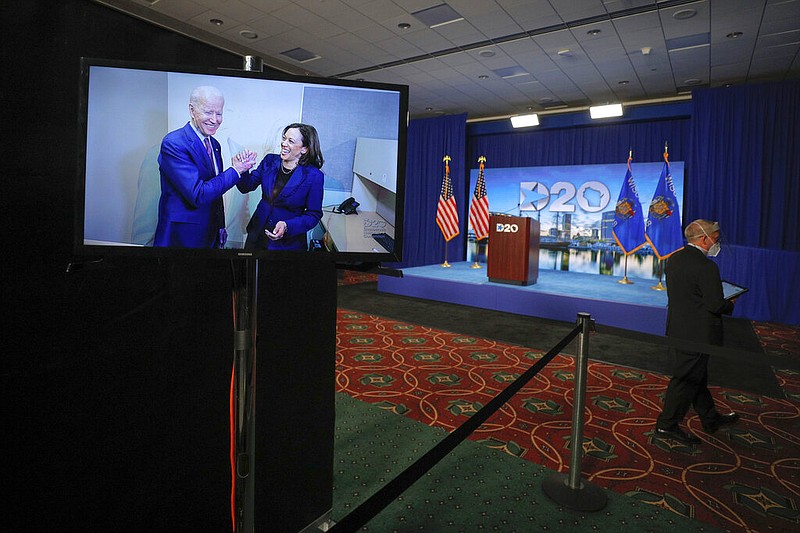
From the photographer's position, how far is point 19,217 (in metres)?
1.00

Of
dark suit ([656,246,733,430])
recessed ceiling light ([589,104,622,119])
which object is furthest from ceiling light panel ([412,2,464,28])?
recessed ceiling light ([589,104,622,119])

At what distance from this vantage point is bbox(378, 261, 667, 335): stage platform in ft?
18.1


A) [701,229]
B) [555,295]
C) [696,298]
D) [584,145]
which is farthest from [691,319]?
[584,145]

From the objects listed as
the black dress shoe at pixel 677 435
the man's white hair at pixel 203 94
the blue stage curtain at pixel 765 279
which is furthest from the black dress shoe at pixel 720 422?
the blue stage curtain at pixel 765 279

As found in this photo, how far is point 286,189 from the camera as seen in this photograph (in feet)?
3.35

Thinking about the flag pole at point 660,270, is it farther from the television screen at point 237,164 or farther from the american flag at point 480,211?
the television screen at point 237,164

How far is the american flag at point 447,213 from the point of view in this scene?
9531 millimetres

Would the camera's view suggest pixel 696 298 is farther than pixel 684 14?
No

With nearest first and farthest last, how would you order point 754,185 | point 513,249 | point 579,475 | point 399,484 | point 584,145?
1. point 399,484
2. point 579,475
3. point 513,249
4. point 754,185
5. point 584,145

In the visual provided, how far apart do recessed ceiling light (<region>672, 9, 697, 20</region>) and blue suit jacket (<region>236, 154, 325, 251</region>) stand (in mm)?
5559

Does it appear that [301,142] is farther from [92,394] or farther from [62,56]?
[92,394]

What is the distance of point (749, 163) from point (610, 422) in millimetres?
6254

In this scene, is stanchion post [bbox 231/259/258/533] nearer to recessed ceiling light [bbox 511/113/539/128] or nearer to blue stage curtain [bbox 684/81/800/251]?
blue stage curtain [bbox 684/81/800/251]

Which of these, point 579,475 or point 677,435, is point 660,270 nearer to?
point 677,435
